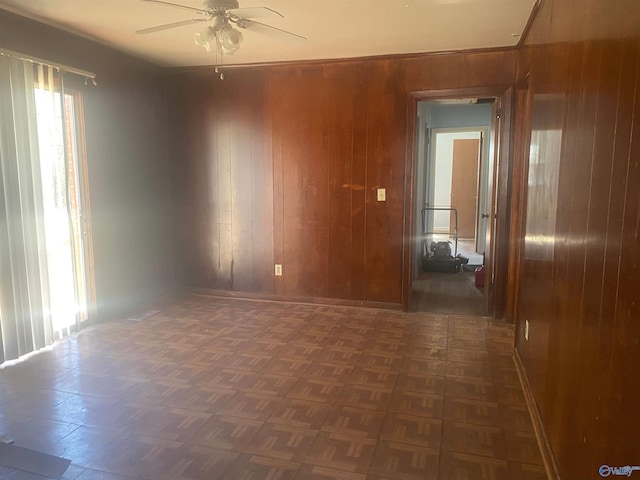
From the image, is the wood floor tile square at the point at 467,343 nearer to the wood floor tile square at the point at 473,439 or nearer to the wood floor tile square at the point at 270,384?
the wood floor tile square at the point at 473,439

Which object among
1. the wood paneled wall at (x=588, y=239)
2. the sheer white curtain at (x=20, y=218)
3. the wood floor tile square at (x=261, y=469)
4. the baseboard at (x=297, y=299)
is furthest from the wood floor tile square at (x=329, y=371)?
the sheer white curtain at (x=20, y=218)

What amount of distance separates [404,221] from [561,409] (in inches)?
104

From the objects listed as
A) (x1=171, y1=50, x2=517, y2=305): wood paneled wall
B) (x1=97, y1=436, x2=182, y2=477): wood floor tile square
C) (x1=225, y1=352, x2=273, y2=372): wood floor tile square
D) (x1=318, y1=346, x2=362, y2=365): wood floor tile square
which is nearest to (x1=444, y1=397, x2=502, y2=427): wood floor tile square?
(x1=318, y1=346, x2=362, y2=365): wood floor tile square

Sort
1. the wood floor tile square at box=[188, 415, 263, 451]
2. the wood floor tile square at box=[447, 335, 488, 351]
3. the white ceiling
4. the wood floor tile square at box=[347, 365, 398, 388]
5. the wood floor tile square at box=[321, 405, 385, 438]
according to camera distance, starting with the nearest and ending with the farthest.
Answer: the wood floor tile square at box=[188, 415, 263, 451], the wood floor tile square at box=[321, 405, 385, 438], the wood floor tile square at box=[347, 365, 398, 388], the white ceiling, the wood floor tile square at box=[447, 335, 488, 351]

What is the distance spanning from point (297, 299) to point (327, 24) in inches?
105

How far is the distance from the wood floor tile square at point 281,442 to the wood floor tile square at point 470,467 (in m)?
0.65

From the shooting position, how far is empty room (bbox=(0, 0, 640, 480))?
5.55 feet

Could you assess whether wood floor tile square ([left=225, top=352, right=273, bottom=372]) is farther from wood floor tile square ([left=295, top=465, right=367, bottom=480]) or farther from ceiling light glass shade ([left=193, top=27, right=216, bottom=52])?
ceiling light glass shade ([left=193, top=27, right=216, bottom=52])

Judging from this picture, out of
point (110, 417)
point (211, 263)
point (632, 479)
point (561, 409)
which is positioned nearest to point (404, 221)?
point (211, 263)

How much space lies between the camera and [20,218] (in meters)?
3.20

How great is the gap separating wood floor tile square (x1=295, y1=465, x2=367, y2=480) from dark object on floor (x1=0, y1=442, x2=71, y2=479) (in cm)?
108

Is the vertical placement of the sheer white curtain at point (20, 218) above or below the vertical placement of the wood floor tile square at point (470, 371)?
above

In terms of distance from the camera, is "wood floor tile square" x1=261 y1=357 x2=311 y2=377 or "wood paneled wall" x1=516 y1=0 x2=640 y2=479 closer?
"wood paneled wall" x1=516 y1=0 x2=640 y2=479

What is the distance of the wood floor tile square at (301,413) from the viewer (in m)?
2.39
